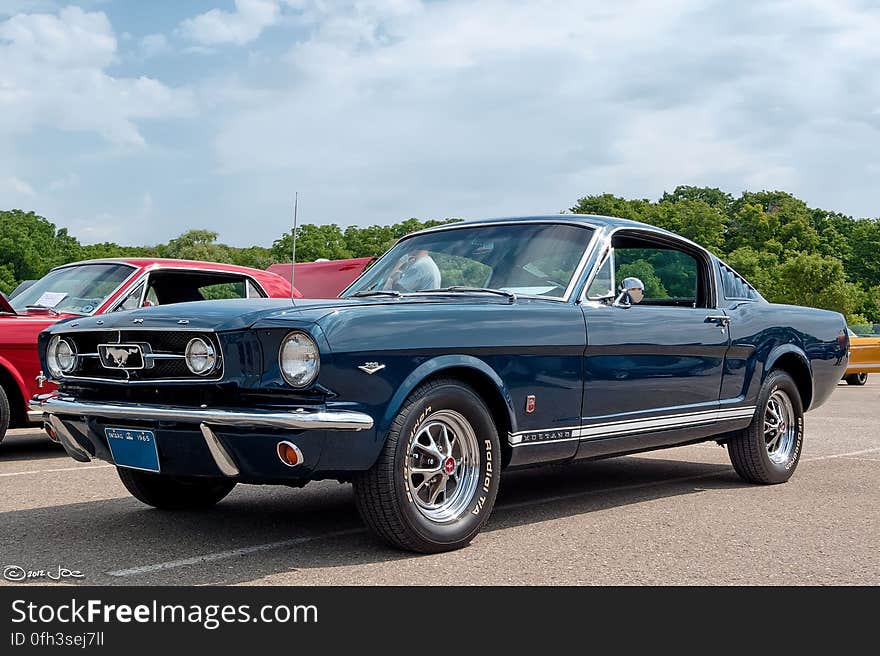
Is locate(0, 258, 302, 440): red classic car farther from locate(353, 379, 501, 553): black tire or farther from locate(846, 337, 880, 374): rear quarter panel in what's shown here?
locate(846, 337, 880, 374): rear quarter panel

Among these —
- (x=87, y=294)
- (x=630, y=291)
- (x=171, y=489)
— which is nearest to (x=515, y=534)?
(x=630, y=291)

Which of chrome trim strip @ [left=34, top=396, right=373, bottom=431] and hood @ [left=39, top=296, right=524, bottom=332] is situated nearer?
chrome trim strip @ [left=34, top=396, right=373, bottom=431]

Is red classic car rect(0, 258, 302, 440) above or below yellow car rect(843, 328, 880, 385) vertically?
above

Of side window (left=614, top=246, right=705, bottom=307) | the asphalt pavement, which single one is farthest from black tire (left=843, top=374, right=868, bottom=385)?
side window (left=614, top=246, right=705, bottom=307)

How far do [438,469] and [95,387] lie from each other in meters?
1.73

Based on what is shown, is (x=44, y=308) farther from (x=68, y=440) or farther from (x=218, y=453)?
(x=218, y=453)

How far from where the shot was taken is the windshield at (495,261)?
19.1ft

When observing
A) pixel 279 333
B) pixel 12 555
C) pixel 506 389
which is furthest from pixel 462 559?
pixel 12 555

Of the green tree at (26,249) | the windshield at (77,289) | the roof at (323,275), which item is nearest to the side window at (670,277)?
the windshield at (77,289)

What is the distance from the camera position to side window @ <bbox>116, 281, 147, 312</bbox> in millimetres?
9086

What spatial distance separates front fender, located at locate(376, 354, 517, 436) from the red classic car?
4.21 m

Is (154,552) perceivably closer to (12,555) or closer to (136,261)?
(12,555)

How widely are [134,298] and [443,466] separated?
5.17 m

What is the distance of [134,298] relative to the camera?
917cm
